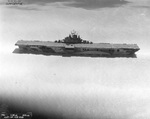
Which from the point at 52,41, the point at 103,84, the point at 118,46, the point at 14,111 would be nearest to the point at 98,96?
the point at 103,84

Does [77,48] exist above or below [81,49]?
above

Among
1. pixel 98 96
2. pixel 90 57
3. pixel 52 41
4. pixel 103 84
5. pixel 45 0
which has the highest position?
pixel 45 0

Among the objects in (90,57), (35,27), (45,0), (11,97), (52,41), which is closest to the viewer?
(11,97)

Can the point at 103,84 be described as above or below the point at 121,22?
below

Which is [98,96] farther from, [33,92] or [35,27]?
[35,27]
